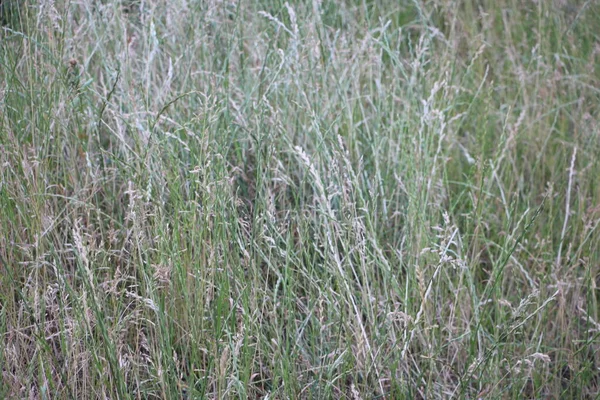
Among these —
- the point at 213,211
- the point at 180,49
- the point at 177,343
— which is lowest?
the point at 177,343

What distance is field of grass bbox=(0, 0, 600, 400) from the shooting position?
171 cm

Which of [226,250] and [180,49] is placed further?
[180,49]

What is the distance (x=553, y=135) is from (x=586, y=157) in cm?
27

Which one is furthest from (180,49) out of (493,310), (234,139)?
(493,310)

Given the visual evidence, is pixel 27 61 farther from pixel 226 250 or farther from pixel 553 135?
pixel 553 135

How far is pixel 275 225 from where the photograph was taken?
210 cm

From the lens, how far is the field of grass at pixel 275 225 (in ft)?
5.62

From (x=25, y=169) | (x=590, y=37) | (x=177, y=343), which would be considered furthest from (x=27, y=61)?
(x=590, y=37)

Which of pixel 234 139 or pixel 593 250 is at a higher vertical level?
pixel 234 139

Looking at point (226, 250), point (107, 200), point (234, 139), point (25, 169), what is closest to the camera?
point (226, 250)

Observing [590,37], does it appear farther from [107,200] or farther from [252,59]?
[107,200]

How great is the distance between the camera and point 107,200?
6.95 ft

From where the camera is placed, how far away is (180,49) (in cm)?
260

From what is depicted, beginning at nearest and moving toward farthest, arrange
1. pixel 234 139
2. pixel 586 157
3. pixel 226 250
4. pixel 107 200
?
1. pixel 226 250
2. pixel 107 200
3. pixel 234 139
4. pixel 586 157
